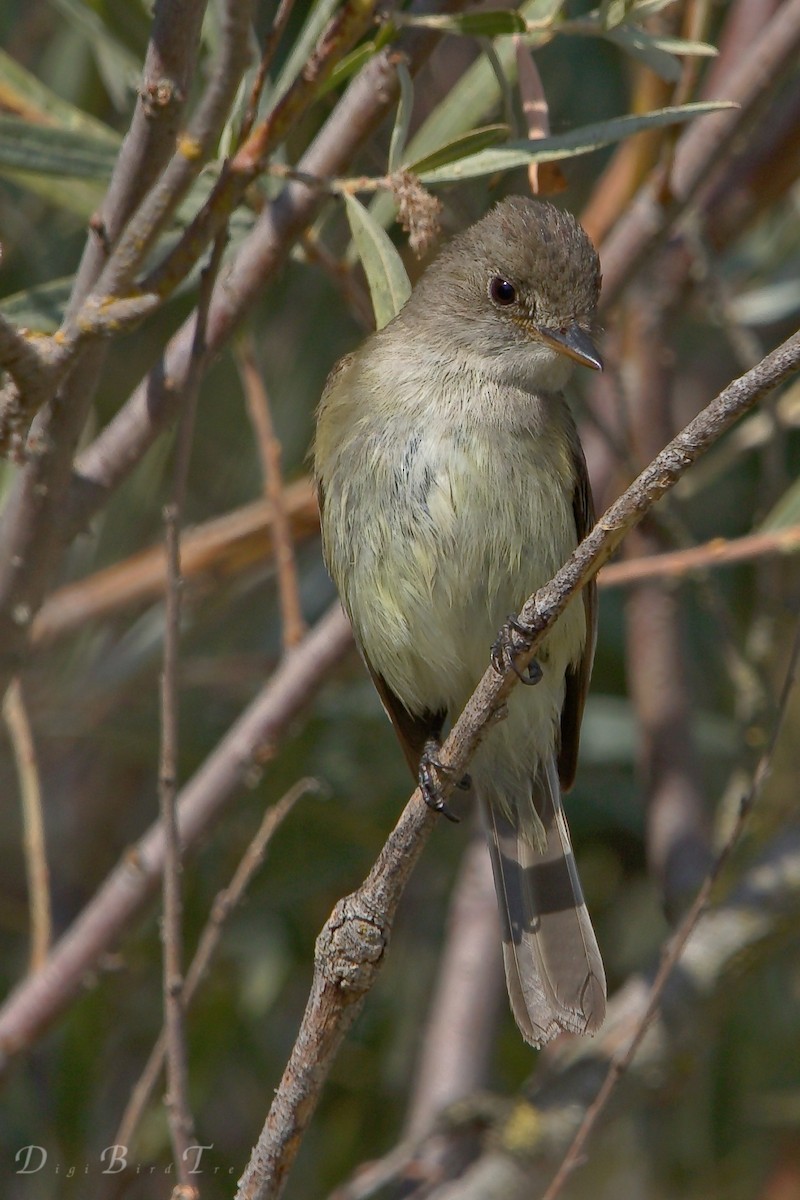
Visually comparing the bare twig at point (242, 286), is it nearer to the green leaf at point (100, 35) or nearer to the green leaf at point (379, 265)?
the green leaf at point (379, 265)

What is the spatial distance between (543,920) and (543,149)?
1.57 metres

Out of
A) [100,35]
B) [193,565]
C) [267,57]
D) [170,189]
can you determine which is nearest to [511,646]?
[170,189]

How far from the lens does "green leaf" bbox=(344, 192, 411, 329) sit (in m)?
2.56

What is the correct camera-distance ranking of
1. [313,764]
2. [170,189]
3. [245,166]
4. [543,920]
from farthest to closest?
[313,764] < [543,920] < [245,166] < [170,189]

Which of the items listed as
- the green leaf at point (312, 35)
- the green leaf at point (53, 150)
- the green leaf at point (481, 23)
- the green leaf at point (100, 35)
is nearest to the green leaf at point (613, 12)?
the green leaf at point (481, 23)

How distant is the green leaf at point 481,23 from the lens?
2430 millimetres

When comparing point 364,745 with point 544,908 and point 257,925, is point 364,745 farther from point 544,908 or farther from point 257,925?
point 544,908

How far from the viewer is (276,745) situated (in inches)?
129

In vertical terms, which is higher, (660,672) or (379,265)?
(379,265)

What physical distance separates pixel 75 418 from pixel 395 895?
90 centimetres

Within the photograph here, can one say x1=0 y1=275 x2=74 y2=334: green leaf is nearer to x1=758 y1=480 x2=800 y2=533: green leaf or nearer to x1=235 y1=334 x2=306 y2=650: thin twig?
x1=235 y1=334 x2=306 y2=650: thin twig

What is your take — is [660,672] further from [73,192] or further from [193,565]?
[73,192]

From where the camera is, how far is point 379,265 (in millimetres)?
2582

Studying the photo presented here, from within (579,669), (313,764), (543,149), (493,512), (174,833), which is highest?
(543,149)
